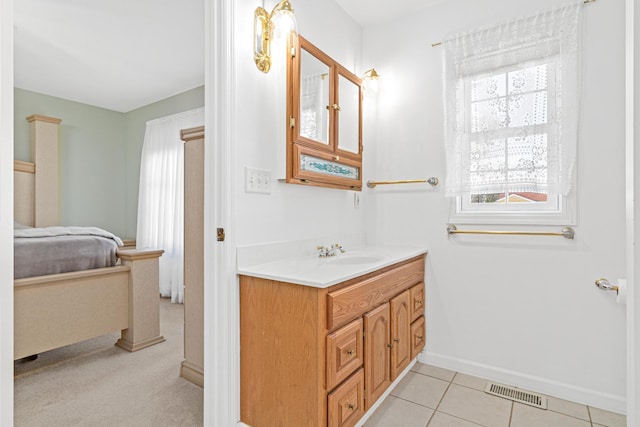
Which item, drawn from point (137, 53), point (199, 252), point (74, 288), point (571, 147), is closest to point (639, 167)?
point (571, 147)

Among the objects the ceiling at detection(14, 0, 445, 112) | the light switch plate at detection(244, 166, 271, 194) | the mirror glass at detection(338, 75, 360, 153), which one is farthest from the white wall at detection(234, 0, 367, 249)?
the ceiling at detection(14, 0, 445, 112)

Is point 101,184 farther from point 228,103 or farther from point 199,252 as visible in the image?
point 228,103

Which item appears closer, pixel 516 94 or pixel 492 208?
pixel 516 94

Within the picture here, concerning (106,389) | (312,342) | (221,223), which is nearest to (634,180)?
(312,342)

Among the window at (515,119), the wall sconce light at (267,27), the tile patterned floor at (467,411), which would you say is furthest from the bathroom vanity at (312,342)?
the wall sconce light at (267,27)

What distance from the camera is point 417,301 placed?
2.31 metres

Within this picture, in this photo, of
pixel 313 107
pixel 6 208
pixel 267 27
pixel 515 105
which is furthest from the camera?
pixel 515 105

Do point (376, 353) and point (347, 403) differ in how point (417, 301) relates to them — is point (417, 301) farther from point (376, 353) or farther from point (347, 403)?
point (347, 403)

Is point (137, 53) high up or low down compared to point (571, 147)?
up

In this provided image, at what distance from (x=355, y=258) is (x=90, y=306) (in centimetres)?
201

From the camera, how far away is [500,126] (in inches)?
84.3

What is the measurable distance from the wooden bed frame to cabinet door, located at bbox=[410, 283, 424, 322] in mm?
2086

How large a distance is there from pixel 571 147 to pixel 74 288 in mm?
3404

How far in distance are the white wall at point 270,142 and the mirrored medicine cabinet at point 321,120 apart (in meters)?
0.08
